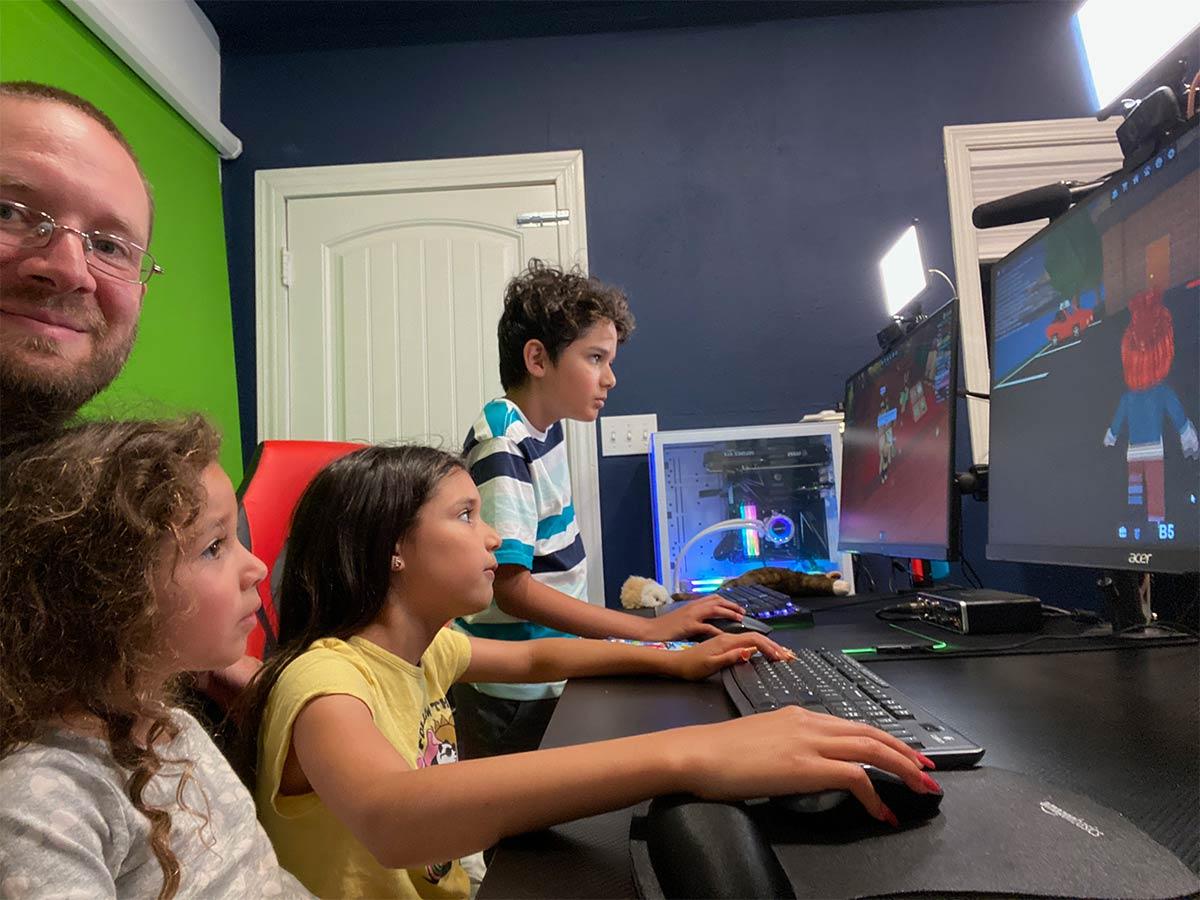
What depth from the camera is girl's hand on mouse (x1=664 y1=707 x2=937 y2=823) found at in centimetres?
45

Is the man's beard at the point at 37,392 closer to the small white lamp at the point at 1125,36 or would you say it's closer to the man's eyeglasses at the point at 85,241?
the man's eyeglasses at the point at 85,241

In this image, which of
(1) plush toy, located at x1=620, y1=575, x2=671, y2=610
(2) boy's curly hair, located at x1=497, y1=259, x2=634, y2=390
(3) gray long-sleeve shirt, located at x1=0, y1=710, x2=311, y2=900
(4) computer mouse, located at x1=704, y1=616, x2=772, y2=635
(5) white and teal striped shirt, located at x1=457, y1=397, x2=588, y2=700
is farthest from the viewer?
(1) plush toy, located at x1=620, y1=575, x2=671, y2=610

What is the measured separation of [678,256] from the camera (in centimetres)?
258

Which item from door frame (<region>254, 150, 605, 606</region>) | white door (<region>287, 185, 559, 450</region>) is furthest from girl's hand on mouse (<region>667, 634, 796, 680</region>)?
door frame (<region>254, 150, 605, 606</region>)

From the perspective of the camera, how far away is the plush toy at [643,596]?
184cm

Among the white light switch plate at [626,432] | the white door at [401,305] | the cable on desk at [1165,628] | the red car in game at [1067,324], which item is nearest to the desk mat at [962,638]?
the cable on desk at [1165,628]

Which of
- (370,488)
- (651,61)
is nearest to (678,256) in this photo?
(651,61)

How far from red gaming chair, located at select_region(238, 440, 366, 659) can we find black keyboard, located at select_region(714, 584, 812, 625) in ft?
2.39

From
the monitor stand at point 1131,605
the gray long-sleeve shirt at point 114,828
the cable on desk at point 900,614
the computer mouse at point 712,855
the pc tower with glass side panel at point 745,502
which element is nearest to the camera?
the computer mouse at point 712,855

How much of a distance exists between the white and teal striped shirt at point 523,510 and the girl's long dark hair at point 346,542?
1.06 ft

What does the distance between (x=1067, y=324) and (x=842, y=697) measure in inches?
23.7

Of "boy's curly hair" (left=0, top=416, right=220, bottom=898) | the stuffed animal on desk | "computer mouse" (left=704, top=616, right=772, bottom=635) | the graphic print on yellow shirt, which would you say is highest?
"boy's curly hair" (left=0, top=416, right=220, bottom=898)

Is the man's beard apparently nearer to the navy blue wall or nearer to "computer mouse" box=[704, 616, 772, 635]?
"computer mouse" box=[704, 616, 772, 635]

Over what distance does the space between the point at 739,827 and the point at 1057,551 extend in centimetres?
73
